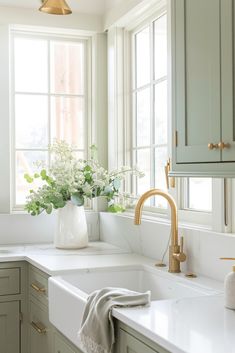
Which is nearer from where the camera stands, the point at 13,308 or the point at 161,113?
the point at 13,308

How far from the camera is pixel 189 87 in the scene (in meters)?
2.17

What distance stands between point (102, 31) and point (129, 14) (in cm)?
45

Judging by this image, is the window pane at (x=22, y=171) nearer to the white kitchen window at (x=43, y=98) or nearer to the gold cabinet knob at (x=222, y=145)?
the white kitchen window at (x=43, y=98)

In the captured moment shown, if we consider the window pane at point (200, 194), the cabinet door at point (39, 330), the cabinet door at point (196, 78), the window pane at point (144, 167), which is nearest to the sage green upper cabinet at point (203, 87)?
the cabinet door at point (196, 78)

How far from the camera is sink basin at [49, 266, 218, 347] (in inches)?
89.8

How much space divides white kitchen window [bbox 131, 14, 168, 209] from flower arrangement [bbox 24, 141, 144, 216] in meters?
0.13

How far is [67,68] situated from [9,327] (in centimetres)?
182

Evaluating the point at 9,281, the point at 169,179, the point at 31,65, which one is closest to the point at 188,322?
the point at 169,179

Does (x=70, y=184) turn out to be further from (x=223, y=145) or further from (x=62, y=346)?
(x=223, y=145)

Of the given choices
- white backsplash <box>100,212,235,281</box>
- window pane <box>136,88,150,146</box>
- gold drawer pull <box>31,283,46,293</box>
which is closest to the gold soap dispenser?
white backsplash <box>100,212,235,281</box>

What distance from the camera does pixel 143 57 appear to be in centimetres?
366

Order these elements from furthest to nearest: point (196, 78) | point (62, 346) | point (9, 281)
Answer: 1. point (9, 281)
2. point (62, 346)
3. point (196, 78)

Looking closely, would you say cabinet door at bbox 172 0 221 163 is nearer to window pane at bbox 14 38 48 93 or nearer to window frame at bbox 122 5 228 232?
window frame at bbox 122 5 228 232

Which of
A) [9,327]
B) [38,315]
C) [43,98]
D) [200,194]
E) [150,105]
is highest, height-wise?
[43,98]
